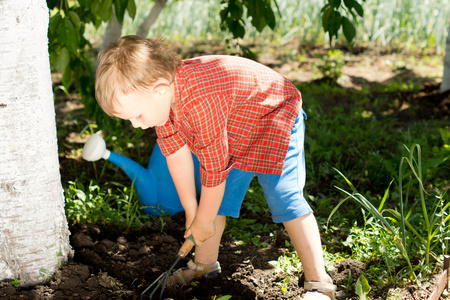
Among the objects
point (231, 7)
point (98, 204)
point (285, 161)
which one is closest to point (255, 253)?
point (285, 161)

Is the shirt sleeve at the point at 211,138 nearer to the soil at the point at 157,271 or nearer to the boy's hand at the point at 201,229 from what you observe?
the boy's hand at the point at 201,229

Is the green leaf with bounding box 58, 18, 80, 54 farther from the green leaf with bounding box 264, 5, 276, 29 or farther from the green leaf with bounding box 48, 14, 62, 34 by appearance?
the green leaf with bounding box 264, 5, 276, 29

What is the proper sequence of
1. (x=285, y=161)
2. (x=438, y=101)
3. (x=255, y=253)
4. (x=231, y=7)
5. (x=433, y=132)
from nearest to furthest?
1. (x=285, y=161)
2. (x=255, y=253)
3. (x=231, y=7)
4. (x=433, y=132)
5. (x=438, y=101)

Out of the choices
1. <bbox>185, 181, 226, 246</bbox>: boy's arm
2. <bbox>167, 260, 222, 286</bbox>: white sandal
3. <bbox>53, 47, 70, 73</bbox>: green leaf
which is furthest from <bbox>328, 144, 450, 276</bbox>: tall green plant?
<bbox>53, 47, 70, 73</bbox>: green leaf

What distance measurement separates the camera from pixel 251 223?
231 centimetres

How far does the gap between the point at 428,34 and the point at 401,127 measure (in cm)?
223

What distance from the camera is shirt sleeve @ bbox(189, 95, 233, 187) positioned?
148cm

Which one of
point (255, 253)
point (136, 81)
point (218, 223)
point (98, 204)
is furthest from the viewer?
point (98, 204)

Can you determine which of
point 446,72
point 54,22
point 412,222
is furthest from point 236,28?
point 446,72

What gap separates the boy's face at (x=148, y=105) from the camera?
4.68 feet

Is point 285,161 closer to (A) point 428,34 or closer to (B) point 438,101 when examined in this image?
(B) point 438,101

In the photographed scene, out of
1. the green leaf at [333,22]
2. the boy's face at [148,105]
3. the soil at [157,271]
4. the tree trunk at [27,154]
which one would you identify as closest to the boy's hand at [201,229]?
the soil at [157,271]

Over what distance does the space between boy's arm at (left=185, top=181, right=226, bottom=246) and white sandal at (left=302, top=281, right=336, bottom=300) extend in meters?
0.41

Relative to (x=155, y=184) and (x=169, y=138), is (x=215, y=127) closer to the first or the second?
(x=169, y=138)
